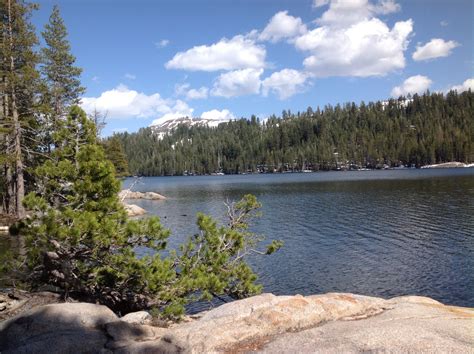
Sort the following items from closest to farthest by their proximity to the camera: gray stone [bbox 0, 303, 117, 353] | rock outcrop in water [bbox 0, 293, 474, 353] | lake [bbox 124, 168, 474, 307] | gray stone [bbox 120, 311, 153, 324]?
1. rock outcrop in water [bbox 0, 293, 474, 353]
2. gray stone [bbox 0, 303, 117, 353]
3. gray stone [bbox 120, 311, 153, 324]
4. lake [bbox 124, 168, 474, 307]

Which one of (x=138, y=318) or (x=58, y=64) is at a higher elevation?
(x=58, y=64)

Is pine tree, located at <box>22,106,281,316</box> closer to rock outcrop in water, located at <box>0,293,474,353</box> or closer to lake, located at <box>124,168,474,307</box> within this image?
rock outcrop in water, located at <box>0,293,474,353</box>

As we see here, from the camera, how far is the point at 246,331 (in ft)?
34.2

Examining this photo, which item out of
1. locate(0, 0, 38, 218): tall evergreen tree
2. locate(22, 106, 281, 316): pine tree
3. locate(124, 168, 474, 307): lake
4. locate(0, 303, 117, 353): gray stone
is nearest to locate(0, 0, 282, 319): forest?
locate(22, 106, 281, 316): pine tree

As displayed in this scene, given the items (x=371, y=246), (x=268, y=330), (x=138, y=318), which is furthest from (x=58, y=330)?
(x=371, y=246)

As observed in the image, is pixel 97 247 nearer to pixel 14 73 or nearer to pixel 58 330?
pixel 58 330

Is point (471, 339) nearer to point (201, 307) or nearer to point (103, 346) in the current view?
point (103, 346)

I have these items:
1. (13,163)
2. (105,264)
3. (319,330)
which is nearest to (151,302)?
(105,264)

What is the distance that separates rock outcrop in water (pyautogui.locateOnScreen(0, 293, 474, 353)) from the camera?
364 inches

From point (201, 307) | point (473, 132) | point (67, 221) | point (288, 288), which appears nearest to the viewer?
point (67, 221)

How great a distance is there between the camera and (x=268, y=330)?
10.5m

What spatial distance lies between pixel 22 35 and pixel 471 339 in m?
38.4

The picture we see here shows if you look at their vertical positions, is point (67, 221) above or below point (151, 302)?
above

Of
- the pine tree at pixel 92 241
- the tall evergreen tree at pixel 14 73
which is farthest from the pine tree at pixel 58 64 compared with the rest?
the pine tree at pixel 92 241
